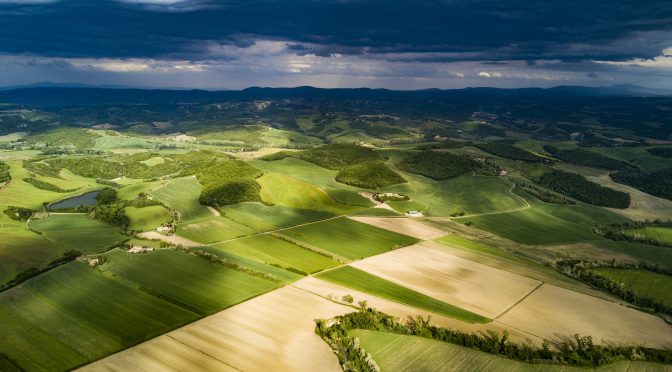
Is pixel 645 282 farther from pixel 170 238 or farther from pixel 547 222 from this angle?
pixel 170 238

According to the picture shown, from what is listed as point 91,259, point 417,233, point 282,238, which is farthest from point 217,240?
point 417,233

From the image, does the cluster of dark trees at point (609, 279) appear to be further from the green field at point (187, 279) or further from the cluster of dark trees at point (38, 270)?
the cluster of dark trees at point (38, 270)

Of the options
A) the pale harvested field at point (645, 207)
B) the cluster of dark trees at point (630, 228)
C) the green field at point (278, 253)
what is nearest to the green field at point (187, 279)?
the green field at point (278, 253)

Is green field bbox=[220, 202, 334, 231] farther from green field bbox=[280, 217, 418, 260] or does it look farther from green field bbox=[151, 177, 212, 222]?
green field bbox=[151, 177, 212, 222]

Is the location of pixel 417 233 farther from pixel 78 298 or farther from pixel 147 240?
pixel 78 298

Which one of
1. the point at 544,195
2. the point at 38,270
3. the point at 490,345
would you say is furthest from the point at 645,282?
the point at 38,270

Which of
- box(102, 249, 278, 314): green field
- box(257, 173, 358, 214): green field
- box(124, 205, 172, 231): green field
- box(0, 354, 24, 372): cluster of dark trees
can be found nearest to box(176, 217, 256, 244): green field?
box(124, 205, 172, 231): green field
